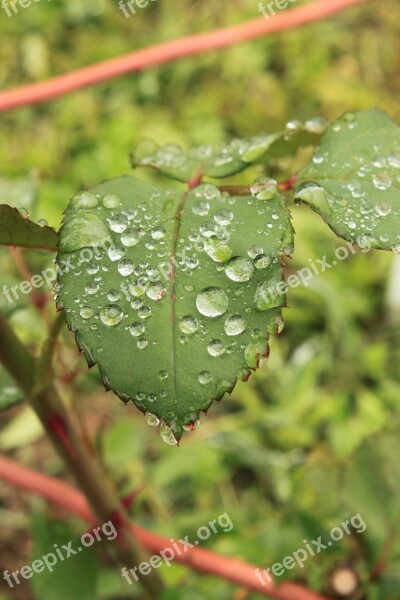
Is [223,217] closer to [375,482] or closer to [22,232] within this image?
[22,232]

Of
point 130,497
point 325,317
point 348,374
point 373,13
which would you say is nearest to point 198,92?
point 373,13

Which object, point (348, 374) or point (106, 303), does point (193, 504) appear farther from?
point (106, 303)

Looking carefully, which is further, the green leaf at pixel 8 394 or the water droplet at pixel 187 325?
the green leaf at pixel 8 394

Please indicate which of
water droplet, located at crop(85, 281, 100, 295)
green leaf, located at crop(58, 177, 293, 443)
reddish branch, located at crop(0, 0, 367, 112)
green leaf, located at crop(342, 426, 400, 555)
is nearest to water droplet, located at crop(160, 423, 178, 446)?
green leaf, located at crop(58, 177, 293, 443)

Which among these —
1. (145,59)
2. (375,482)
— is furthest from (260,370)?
(145,59)

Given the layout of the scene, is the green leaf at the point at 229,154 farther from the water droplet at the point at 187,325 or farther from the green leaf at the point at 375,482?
the green leaf at the point at 375,482

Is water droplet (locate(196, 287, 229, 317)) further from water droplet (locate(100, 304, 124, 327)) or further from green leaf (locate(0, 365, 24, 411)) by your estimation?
green leaf (locate(0, 365, 24, 411))

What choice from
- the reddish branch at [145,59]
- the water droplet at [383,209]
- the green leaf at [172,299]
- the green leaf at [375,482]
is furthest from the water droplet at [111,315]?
the reddish branch at [145,59]
